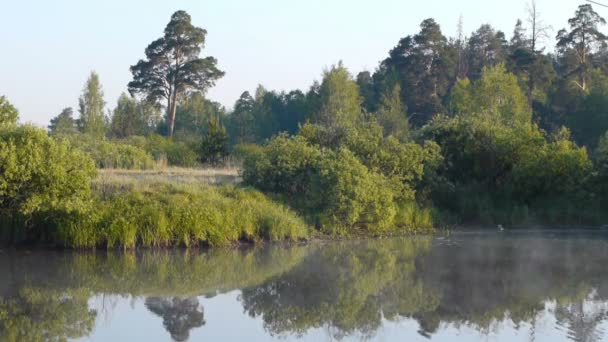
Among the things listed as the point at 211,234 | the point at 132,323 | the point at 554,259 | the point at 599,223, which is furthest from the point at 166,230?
the point at 599,223

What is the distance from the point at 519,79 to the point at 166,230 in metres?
35.1

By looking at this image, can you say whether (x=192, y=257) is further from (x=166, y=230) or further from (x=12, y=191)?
(x=12, y=191)

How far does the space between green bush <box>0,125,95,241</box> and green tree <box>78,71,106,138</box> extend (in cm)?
2636

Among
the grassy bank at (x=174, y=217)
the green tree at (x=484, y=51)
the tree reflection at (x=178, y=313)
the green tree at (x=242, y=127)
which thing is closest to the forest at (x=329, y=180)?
the grassy bank at (x=174, y=217)

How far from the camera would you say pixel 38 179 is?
60.3 ft

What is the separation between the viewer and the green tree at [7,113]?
20875 mm

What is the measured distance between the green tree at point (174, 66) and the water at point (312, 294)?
27.8m

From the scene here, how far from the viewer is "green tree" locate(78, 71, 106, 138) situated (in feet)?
149

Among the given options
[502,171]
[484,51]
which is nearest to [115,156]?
[502,171]

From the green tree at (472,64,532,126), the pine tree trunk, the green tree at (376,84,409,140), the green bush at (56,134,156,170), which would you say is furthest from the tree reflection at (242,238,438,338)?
the pine tree trunk

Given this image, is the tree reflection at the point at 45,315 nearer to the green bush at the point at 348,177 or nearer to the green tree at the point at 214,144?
the green bush at the point at 348,177

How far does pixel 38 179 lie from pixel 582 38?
3949 centimetres

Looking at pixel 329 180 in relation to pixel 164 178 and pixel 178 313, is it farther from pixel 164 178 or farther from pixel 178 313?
pixel 178 313

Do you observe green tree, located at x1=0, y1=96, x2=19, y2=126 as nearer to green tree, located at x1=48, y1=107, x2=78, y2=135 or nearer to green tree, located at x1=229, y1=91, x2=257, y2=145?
green tree, located at x1=48, y1=107, x2=78, y2=135
